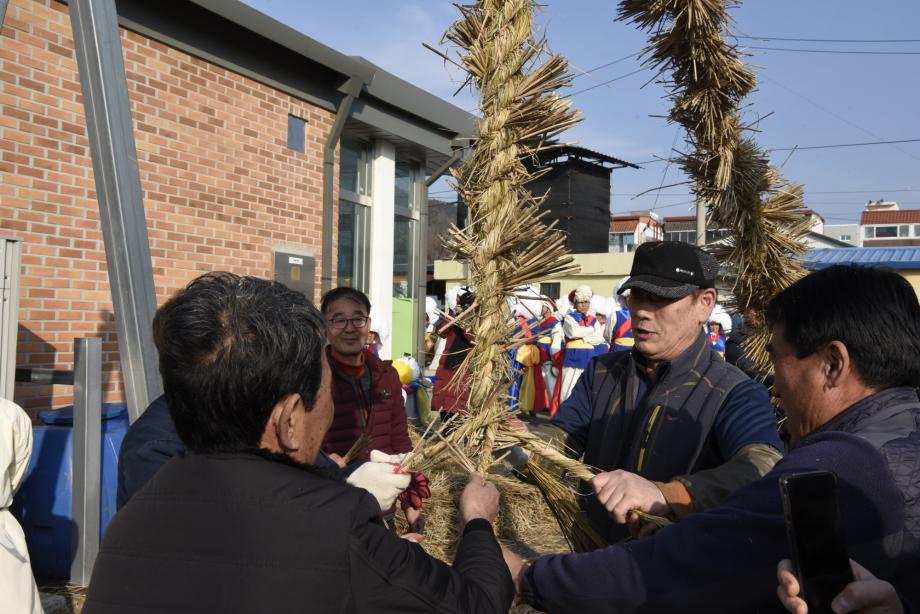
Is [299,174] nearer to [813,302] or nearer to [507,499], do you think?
[507,499]

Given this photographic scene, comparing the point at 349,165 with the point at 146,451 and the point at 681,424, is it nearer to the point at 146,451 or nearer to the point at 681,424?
the point at 146,451

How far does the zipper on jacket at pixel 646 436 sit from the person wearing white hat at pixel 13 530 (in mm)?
2319

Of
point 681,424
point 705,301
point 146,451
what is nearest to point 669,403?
point 681,424

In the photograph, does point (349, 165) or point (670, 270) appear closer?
point (670, 270)

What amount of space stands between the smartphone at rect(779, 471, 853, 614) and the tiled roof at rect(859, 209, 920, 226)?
229 feet

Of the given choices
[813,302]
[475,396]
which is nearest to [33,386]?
[475,396]

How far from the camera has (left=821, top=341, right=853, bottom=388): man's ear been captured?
145 centimetres

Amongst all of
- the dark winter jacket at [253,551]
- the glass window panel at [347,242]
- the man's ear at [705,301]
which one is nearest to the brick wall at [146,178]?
the glass window panel at [347,242]

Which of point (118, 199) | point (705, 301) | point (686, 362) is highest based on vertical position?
point (118, 199)

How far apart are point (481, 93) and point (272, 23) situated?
577 centimetres

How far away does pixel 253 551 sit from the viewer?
3.91 ft

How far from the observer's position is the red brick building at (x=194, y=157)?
5230 mm

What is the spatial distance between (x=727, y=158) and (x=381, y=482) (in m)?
1.56

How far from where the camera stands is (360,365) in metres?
3.66
